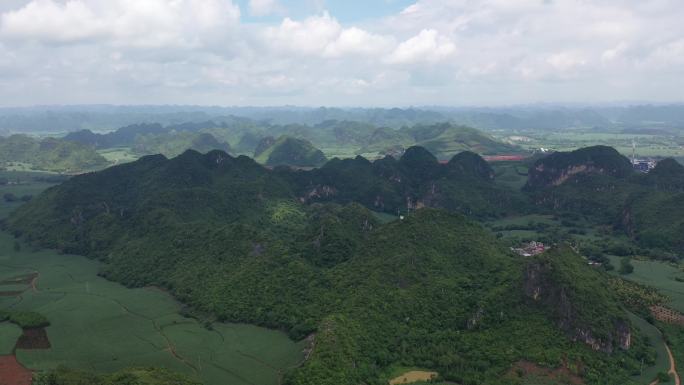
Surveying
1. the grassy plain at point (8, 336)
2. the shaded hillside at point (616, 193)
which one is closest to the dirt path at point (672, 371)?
the shaded hillside at point (616, 193)

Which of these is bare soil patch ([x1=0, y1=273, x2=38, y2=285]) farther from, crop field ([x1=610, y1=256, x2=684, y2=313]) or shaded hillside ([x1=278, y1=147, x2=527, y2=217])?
crop field ([x1=610, y1=256, x2=684, y2=313])

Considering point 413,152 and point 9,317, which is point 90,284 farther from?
point 413,152

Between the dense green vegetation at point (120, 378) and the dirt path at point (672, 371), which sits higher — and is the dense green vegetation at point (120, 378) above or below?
above

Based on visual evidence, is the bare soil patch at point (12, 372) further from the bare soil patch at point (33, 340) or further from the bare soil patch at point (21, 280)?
the bare soil patch at point (21, 280)

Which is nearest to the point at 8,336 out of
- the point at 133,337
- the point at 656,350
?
the point at 133,337

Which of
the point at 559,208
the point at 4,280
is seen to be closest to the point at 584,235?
the point at 559,208

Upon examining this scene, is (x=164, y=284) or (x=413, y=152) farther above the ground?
(x=413, y=152)

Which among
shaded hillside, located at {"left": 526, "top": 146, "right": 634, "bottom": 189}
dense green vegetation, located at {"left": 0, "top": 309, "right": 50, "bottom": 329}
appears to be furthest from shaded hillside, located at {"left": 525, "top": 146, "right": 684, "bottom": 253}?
dense green vegetation, located at {"left": 0, "top": 309, "right": 50, "bottom": 329}

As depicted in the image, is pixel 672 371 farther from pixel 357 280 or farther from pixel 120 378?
pixel 120 378
